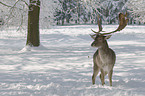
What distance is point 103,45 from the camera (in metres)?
4.96

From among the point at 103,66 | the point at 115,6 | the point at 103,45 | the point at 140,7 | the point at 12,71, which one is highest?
the point at 115,6

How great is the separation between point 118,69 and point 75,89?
3293 mm

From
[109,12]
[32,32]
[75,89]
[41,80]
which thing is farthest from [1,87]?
[109,12]

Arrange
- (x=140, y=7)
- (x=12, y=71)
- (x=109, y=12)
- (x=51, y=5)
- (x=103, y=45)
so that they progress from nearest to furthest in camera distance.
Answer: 1. (x=103, y=45)
2. (x=12, y=71)
3. (x=140, y=7)
4. (x=51, y=5)
5. (x=109, y=12)

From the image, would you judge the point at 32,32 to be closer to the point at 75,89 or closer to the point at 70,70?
the point at 70,70

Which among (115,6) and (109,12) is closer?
(115,6)

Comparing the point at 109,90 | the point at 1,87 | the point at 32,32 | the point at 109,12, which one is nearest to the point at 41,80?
the point at 1,87

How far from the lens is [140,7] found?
20625 mm

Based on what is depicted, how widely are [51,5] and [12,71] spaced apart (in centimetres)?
1618

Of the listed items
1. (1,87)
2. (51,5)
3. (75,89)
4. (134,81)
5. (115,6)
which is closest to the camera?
(75,89)

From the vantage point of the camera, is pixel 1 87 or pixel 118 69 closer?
pixel 1 87

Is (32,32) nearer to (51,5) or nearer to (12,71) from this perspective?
(12,71)

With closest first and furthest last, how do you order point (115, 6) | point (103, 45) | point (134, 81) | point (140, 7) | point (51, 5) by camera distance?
1. point (103, 45)
2. point (134, 81)
3. point (140, 7)
4. point (51, 5)
5. point (115, 6)

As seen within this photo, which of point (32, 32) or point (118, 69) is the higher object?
point (32, 32)
